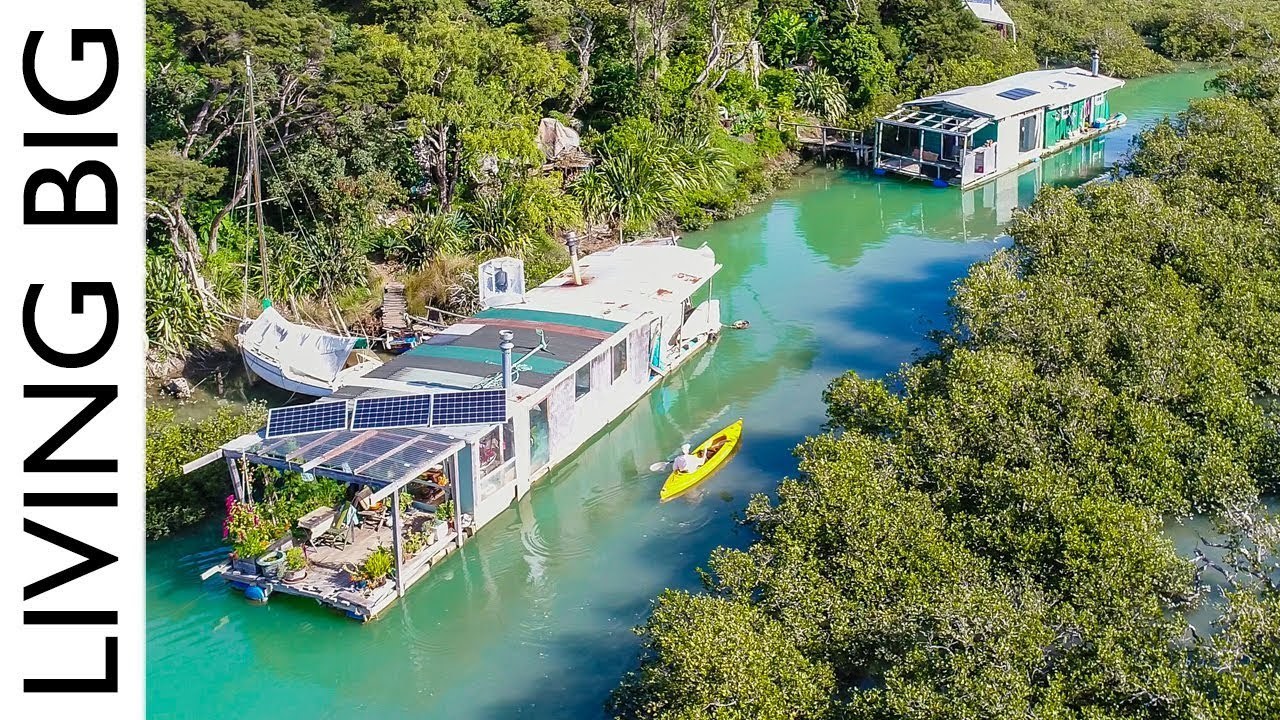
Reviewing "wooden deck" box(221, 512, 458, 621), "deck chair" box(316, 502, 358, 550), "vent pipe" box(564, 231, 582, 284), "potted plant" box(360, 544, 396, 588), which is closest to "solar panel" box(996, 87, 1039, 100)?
"vent pipe" box(564, 231, 582, 284)

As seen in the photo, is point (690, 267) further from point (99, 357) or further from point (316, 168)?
point (99, 357)

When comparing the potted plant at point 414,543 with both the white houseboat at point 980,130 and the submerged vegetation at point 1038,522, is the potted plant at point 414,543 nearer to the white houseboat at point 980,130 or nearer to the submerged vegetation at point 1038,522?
the submerged vegetation at point 1038,522

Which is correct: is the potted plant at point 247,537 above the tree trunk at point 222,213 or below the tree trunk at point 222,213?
below

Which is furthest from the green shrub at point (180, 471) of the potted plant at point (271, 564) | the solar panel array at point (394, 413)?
the potted plant at point (271, 564)

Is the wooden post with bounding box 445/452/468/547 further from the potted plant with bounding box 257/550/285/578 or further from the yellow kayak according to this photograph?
the yellow kayak

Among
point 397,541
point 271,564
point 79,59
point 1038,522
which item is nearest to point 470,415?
point 397,541

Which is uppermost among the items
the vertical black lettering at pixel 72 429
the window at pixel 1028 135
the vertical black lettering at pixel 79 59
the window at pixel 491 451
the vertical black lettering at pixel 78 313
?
the window at pixel 1028 135
